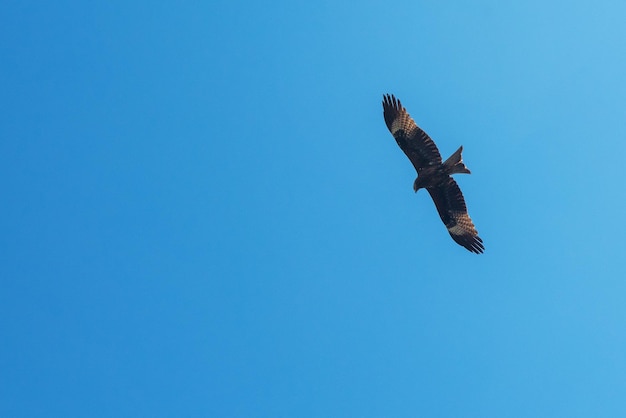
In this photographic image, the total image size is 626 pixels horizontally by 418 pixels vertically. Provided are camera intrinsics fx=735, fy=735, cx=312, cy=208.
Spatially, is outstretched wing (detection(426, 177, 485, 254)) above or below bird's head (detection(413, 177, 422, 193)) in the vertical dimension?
below

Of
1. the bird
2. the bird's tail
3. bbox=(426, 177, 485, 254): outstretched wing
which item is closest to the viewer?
the bird's tail

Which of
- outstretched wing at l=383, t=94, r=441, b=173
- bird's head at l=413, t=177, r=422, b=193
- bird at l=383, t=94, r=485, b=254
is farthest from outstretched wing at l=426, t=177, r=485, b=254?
Answer: outstretched wing at l=383, t=94, r=441, b=173

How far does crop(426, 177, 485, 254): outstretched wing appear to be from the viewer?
16.8 meters

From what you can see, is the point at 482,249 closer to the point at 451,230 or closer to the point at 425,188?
the point at 451,230

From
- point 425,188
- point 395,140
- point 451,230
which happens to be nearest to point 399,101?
point 395,140

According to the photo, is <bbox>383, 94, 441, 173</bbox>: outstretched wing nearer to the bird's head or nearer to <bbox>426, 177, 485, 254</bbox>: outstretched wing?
the bird's head

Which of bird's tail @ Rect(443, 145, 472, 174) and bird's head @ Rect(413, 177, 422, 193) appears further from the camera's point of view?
bird's head @ Rect(413, 177, 422, 193)

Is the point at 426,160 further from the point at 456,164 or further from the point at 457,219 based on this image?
the point at 457,219

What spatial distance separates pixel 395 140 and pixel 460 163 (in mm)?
1635

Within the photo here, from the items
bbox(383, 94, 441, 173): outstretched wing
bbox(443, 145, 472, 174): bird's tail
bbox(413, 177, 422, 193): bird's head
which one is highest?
bbox(383, 94, 441, 173): outstretched wing

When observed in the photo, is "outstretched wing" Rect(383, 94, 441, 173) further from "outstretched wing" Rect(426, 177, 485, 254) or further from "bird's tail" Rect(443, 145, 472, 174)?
"outstretched wing" Rect(426, 177, 485, 254)

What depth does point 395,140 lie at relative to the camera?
1625 centimetres

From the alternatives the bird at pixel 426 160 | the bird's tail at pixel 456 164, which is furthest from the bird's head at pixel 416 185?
the bird's tail at pixel 456 164

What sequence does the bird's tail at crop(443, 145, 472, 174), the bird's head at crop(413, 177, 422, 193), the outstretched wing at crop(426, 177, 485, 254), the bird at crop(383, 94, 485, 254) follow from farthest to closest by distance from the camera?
the outstretched wing at crop(426, 177, 485, 254) < the bird's head at crop(413, 177, 422, 193) < the bird at crop(383, 94, 485, 254) < the bird's tail at crop(443, 145, 472, 174)
